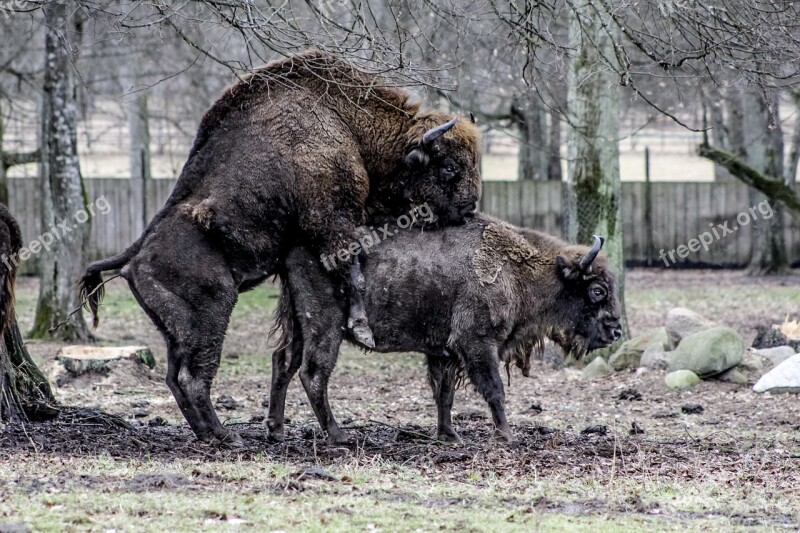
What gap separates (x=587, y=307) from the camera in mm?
9039

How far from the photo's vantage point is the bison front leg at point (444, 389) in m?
8.59

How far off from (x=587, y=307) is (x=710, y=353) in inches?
135

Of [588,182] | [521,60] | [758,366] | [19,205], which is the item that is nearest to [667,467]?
[758,366]

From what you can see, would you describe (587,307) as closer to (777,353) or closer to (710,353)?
(710,353)

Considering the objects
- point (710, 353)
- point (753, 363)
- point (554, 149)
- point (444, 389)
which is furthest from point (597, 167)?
point (554, 149)

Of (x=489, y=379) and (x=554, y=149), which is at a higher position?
(x=554, y=149)

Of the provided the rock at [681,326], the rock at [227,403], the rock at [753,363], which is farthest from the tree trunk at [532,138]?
the rock at [227,403]

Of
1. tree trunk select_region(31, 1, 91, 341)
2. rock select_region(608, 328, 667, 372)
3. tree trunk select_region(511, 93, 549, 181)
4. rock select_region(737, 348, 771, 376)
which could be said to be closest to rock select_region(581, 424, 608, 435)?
rock select_region(737, 348, 771, 376)

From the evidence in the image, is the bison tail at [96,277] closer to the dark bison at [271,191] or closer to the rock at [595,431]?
the dark bison at [271,191]

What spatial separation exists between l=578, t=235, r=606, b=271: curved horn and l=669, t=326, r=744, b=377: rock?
3.63 m

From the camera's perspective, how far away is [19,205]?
24359 millimetres

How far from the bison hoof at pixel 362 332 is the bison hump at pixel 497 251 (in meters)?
0.99

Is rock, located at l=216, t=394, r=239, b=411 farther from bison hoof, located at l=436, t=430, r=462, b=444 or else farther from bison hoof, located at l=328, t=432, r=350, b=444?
bison hoof, located at l=436, t=430, r=462, b=444

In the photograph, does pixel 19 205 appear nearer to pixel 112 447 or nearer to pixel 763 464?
pixel 112 447
